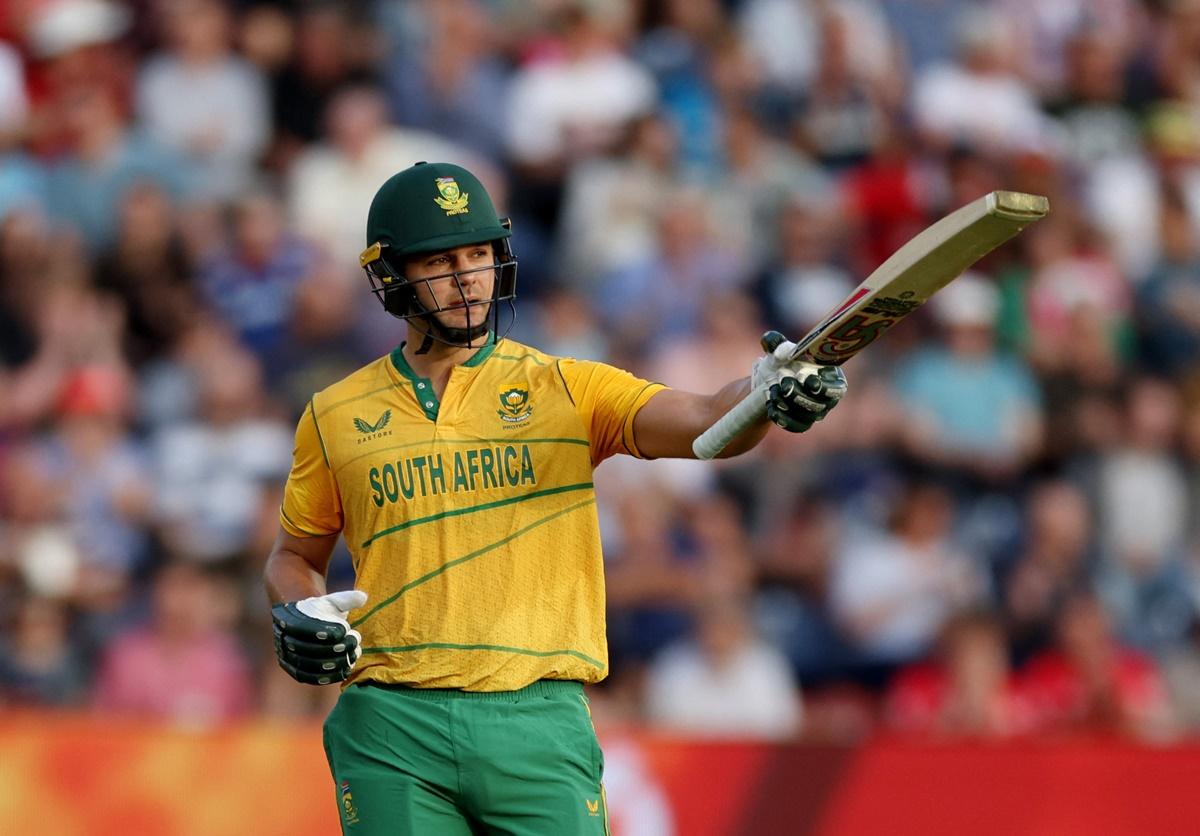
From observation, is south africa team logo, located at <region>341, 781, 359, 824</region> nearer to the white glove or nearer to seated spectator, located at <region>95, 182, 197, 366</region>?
the white glove

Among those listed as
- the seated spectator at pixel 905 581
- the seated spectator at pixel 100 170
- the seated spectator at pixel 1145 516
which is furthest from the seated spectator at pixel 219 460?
the seated spectator at pixel 1145 516

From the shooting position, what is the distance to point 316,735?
7.98 m

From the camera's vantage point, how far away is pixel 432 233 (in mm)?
5445

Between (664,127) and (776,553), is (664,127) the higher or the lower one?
the higher one

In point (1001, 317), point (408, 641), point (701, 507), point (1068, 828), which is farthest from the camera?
point (1001, 317)

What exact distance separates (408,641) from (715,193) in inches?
292

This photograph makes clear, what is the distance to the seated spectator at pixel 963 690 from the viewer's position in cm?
973

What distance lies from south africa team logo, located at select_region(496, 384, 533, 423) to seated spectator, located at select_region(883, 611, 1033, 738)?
488 cm

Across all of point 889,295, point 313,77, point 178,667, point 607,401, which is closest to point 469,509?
point 607,401

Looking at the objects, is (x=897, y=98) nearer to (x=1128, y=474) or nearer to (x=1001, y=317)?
(x=1001, y=317)

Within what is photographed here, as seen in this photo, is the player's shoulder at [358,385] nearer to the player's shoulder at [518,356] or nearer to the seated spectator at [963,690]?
the player's shoulder at [518,356]

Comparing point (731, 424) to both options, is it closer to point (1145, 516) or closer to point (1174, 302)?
point (1145, 516)

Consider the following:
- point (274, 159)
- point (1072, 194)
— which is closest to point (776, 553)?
point (1072, 194)

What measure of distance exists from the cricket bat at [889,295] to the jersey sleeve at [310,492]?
1.20 meters
